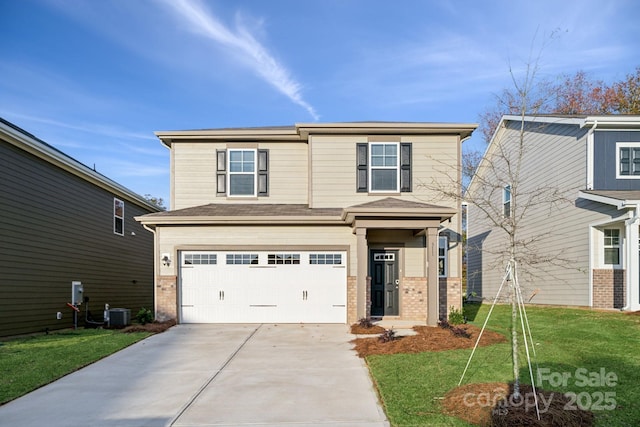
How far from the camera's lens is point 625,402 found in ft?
18.7

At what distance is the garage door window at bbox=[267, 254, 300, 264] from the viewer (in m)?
13.6

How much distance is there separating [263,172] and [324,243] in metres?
3.09

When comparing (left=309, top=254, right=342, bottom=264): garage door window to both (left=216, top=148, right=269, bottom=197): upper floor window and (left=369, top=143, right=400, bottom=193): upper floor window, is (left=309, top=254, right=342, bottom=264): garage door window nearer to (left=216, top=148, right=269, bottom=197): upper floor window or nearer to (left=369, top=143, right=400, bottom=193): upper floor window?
(left=369, top=143, right=400, bottom=193): upper floor window

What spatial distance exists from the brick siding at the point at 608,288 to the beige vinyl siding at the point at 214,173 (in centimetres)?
900

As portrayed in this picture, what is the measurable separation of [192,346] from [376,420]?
584 cm

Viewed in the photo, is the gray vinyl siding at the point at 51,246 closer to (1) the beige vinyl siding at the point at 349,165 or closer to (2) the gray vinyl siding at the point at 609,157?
(1) the beige vinyl siding at the point at 349,165

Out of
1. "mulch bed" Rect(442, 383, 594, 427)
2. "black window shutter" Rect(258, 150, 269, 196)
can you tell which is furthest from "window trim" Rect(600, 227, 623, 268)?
"black window shutter" Rect(258, 150, 269, 196)

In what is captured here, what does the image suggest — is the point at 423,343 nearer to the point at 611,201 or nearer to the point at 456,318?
the point at 456,318

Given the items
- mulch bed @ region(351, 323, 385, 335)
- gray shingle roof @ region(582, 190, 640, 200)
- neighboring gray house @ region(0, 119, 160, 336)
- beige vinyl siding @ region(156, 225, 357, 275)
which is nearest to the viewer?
mulch bed @ region(351, 323, 385, 335)

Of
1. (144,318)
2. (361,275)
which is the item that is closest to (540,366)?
(361,275)

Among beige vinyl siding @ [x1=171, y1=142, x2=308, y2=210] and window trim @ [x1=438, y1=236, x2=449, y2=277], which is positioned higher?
beige vinyl siding @ [x1=171, y1=142, x2=308, y2=210]

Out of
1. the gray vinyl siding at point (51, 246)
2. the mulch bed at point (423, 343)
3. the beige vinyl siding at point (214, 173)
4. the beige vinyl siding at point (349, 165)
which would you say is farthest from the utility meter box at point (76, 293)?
→ the mulch bed at point (423, 343)

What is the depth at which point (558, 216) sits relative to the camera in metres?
16.3

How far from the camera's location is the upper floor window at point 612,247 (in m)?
14.1
